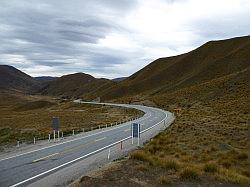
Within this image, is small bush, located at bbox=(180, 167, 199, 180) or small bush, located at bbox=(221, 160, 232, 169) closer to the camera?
small bush, located at bbox=(180, 167, 199, 180)

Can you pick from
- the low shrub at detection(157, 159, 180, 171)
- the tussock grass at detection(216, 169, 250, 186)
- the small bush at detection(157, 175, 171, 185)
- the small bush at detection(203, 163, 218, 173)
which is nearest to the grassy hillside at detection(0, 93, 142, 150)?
the low shrub at detection(157, 159, 180, 171)

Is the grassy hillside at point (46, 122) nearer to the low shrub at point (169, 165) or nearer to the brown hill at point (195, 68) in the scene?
the low shrub at point (169, 165)

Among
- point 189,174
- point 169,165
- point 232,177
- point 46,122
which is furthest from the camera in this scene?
point 46,122

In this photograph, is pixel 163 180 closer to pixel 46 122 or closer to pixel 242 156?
pixel 242 156

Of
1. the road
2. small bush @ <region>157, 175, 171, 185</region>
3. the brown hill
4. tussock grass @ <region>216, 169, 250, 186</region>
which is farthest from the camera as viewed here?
the brown hill

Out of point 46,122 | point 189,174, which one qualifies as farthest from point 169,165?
point 46,122

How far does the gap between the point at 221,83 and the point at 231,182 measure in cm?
9586

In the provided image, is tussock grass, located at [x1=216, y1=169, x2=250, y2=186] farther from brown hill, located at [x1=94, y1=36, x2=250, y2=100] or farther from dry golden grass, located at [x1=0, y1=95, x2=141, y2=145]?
brown hill, located at [x1=94, y1=36, x2=250, y2=100]

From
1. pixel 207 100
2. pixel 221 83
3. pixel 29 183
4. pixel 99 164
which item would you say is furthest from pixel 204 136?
pixel 221 83

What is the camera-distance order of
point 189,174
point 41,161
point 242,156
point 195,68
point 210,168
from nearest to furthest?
point 189,174 < point 210,168 < point 41,161 < point 242,156 < point 195,68

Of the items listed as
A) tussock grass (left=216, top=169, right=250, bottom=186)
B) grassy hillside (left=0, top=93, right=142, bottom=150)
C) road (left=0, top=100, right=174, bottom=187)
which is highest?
tussock grass (left=216, top=169, right=250, bottom=186)

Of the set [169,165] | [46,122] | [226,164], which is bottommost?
[46,122]

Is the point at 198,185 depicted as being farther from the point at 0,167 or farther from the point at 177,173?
the point at 0,167

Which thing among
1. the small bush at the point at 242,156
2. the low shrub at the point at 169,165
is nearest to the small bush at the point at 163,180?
the low shrub at the point at 169,165
